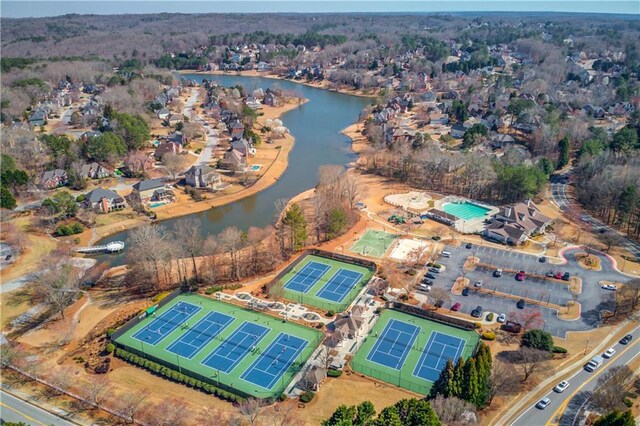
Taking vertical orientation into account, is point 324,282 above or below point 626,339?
below

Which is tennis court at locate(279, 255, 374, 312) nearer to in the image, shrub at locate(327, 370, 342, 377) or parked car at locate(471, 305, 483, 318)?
shrub at locate(327, 370, 342, 377)

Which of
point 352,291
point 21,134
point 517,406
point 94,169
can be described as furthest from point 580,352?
point 21,134

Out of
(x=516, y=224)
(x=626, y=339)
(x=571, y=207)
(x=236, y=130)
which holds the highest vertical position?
(x=236, y=130)

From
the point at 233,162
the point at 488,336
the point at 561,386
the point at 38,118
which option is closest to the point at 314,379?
the point at 488,336

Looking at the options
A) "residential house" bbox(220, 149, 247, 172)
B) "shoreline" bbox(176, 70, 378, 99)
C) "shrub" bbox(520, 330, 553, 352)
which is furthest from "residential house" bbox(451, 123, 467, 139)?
"shrub" bbox(520, 330, 553, 352)

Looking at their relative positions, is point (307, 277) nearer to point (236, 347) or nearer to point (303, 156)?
point (236, 347)

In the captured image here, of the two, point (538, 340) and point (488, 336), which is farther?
point (488, 336)

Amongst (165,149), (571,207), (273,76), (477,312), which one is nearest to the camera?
(477,312)

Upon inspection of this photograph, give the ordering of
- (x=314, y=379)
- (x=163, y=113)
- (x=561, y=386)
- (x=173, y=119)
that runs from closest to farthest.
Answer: (x=561, y=386) < (x=314, y=379) < (x=173, y=119) < (x=163, y=113)
